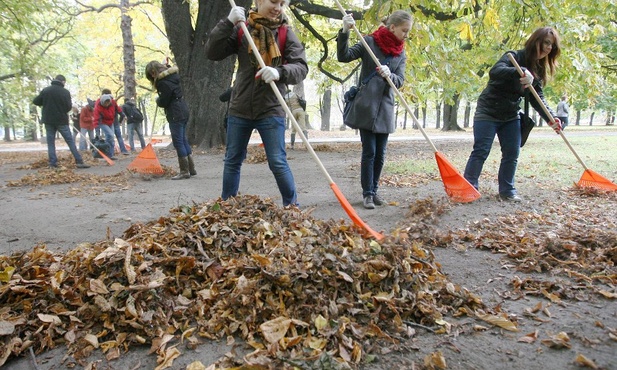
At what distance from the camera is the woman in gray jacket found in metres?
3.35

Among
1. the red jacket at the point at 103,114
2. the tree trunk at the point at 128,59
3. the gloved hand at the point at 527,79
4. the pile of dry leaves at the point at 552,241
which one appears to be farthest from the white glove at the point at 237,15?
the tree trunk at the point at 128,59

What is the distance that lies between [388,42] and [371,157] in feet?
4.10

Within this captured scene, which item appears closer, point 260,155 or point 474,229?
point 474,229

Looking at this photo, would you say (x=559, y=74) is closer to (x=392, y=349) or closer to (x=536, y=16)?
(x=536, y=16)

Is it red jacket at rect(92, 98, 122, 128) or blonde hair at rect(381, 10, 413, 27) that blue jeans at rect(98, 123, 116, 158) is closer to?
red jacket at rect(92, 98, 122, 128)

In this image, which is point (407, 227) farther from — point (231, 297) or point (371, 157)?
point (231, 297)

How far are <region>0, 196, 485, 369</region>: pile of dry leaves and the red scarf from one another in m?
2.47

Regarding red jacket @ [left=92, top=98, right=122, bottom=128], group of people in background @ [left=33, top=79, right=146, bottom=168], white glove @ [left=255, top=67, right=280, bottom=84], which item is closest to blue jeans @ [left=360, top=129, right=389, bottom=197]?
white glove @ [left=255, top=67, right=280, bottom=84]

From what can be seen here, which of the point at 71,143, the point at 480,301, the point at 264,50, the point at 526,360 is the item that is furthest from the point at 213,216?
the point at 71,143

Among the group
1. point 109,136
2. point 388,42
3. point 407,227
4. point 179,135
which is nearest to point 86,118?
point 109,136

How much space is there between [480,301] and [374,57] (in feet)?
9.04

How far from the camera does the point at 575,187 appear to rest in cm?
544

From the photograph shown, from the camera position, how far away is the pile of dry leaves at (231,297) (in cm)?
191

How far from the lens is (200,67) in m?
10.1
